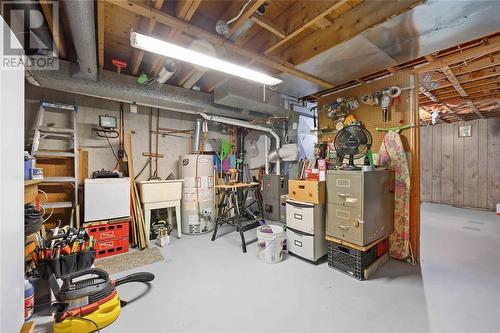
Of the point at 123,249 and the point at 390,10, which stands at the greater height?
the point at 390,10

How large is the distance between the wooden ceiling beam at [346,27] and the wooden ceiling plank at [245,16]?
485 mm

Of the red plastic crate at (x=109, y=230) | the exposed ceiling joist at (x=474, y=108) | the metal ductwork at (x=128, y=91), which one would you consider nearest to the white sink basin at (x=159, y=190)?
the red plastic crate at (x=109, y=230)

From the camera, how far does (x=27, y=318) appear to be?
159 cm

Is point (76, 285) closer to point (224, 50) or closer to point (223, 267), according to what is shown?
point (223, 267)

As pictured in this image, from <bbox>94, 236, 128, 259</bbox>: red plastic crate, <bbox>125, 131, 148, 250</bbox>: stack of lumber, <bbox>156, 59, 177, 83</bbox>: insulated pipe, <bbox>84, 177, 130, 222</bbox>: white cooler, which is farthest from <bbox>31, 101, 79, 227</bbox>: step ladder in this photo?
<bbox>156, 59, 177, 83</bbox>: insulated pipe

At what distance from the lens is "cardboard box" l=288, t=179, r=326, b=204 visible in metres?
2.63

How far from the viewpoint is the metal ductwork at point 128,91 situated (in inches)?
101

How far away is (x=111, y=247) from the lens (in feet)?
9.73

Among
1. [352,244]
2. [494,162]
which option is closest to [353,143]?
[352,244]

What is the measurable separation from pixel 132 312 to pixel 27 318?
0.69 meters

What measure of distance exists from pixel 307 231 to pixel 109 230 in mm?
2626

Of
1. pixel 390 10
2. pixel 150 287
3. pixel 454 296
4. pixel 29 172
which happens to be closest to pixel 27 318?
pixel 150 287

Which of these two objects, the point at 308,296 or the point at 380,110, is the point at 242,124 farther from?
the point at 308,296

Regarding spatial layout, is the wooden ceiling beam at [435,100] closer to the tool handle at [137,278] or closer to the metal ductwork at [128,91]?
the metal ductwork at [128,91]
